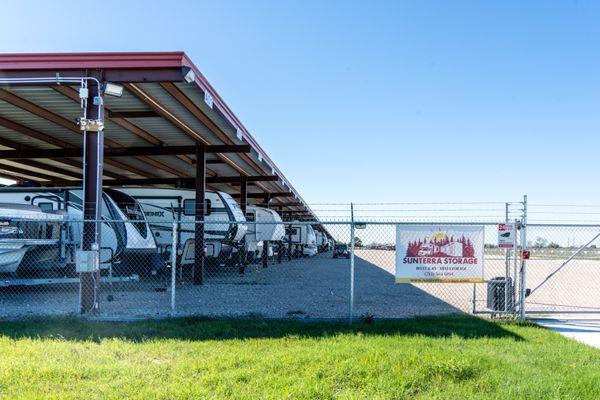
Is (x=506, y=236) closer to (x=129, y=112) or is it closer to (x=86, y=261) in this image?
(x=86, y=261)

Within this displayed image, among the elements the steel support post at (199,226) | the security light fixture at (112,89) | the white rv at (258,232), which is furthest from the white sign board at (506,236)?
the white rv at (258,232)

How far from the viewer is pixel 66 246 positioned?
37.5 ft

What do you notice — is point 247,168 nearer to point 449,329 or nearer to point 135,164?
point 135,164

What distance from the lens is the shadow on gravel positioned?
7.26 m

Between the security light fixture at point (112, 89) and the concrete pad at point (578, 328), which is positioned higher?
the security light fixture at point (112, 89)

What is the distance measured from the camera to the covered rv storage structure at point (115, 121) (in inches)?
369

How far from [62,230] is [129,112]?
10.4ft

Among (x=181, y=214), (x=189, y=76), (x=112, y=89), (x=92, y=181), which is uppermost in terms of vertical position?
(x=189, y=76)

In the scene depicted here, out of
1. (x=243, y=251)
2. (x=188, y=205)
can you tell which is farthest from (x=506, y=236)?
(x=243, y=251)

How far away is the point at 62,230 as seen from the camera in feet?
36.9

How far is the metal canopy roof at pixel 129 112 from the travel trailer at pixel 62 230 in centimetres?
198

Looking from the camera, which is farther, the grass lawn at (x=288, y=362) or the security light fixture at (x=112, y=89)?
the security light fixture at (x=112, y=89)

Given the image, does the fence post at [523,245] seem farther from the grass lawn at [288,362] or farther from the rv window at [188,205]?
the rv window at [188,205]

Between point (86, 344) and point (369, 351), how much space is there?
147 inches
